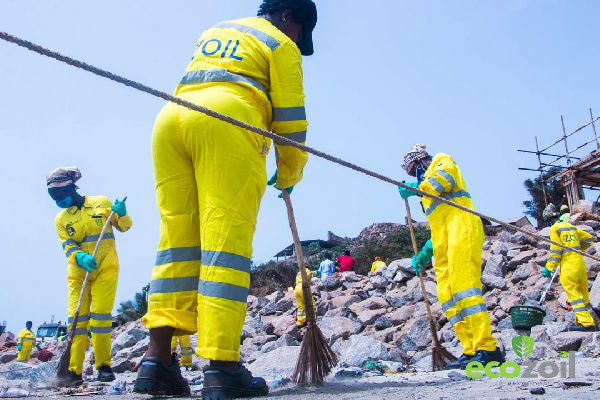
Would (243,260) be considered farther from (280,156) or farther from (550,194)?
(550,194)

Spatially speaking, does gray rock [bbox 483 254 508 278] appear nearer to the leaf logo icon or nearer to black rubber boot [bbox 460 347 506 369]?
the leaf logo icon

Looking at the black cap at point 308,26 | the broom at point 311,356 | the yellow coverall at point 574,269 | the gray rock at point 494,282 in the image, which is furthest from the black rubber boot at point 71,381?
the gray rock at point 494,282

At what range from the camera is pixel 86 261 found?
5168 millimetres

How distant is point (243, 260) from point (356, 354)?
3.12 metres

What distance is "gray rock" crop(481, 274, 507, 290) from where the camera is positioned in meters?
10.1

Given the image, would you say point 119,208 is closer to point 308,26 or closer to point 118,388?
point 118,388

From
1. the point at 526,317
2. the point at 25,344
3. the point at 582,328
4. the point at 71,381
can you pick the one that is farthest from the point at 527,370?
the point at 25,344

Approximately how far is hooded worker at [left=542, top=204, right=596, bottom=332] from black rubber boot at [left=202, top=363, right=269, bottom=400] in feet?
20.1

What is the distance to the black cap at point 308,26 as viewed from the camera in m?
3.16

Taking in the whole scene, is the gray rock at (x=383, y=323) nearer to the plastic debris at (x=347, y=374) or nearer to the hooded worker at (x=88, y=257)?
the hooded worker at (x=88, y=257)

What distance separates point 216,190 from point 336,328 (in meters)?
6.77

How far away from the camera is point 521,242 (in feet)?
44.3

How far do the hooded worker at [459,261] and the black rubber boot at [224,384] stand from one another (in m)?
2.24

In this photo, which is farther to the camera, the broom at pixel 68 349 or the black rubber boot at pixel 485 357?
the broom at pixel 68 349
